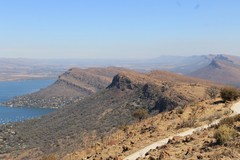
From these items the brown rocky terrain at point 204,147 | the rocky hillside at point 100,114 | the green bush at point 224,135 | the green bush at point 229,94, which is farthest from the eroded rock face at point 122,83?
the green bush at point 224,135

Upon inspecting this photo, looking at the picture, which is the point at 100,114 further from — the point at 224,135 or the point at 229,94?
the point at 224,135

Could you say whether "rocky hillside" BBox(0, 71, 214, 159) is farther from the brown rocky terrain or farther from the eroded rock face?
the brown rocky terrain

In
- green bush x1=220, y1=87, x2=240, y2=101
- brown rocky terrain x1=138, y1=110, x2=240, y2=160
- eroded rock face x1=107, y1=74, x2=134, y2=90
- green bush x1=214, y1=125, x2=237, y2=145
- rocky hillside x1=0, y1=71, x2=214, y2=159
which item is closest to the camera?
brown rocky terrain x1=138, y1=110, x2=240, y2=160

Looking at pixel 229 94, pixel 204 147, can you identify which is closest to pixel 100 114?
pixel 229 94

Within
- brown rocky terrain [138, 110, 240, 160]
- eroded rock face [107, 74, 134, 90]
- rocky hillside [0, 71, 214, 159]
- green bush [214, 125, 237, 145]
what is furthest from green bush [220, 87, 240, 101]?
eroded rock face [107, 74, 134, 90]

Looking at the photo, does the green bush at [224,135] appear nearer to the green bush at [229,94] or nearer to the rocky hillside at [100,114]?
the green bush at [229,94]

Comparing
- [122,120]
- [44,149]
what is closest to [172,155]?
[44,149]

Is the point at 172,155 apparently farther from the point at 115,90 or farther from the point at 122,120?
the point at 115,90

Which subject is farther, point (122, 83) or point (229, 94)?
point (122, 83)
